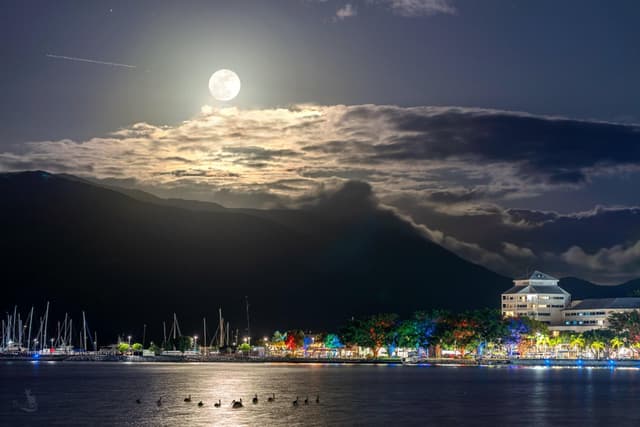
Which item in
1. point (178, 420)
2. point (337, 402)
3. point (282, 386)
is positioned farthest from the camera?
point (282, 386)

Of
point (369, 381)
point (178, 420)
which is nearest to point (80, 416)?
point (178, 420)

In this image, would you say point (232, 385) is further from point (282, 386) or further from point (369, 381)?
point (369, 381)

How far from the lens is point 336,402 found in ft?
303

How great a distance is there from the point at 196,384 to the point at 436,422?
55.1 metres

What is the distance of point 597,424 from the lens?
7612 centimetres

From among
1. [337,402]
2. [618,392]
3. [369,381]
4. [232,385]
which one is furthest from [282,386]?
[618,392]

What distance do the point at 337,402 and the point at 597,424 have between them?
26126mm

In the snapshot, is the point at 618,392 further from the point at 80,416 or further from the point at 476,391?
the point at 80,416

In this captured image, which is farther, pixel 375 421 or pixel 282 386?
pixel 282 386

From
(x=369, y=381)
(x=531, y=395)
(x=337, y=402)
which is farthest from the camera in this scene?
(x=369, y=381)

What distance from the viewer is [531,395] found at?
356 feet

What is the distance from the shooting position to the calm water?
75938 millimetres

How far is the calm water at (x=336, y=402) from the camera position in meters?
75.9

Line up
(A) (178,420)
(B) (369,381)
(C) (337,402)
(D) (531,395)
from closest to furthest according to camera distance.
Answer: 1. (A) (178,420)
2. (C) (337,402)
3. (D) (531,395)
4. (B) (369,381)
